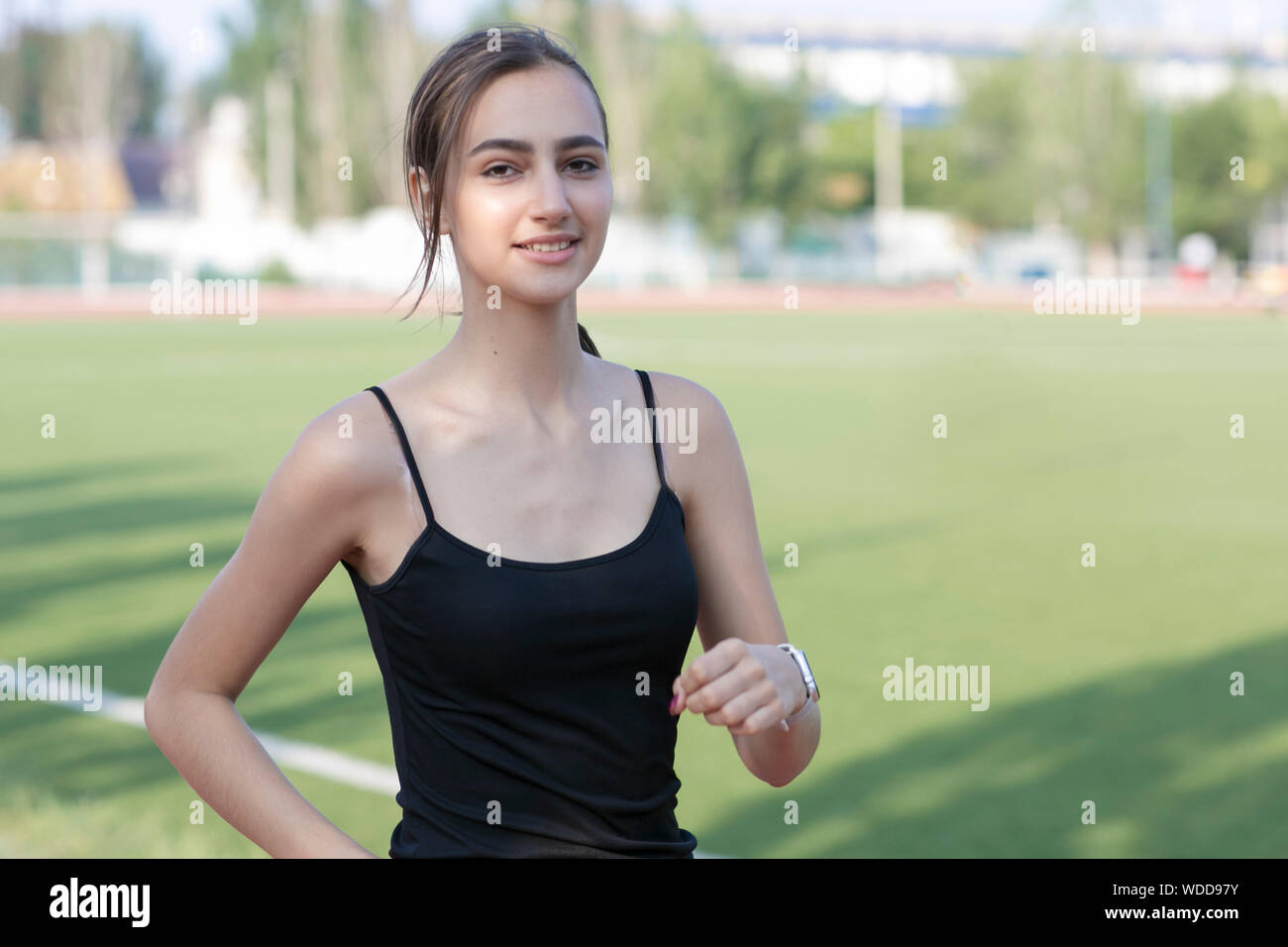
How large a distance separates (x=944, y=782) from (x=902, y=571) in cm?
417

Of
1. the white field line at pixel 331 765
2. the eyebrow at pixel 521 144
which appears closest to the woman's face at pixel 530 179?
the eyebrow at pixel 521 144

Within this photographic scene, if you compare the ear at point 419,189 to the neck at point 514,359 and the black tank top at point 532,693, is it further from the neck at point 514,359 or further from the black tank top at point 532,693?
the black tank top at point 532,693

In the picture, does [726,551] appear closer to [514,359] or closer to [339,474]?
[514,359]

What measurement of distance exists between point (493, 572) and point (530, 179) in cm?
44

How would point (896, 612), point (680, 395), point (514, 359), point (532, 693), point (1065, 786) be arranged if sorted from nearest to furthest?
point (532, 693), point (514, 359), point (680, 395), point (1065, 786), point (896, 612)

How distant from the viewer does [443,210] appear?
2.00 metres

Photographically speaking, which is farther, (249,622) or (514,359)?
(514,359)

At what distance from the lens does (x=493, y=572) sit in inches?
72.0

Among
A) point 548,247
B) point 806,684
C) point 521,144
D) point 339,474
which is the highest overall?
point 521,144

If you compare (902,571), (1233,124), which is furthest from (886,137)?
(902,571)

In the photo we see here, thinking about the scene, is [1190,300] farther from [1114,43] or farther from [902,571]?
[902,571]

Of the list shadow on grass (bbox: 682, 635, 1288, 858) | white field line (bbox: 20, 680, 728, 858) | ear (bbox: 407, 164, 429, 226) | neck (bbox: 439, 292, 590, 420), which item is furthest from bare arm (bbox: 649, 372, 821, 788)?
white field line (bbox: 20, 680, 728, 858)

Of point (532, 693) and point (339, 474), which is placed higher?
point (339, 474)

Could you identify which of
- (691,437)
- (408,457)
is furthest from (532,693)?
(691,437)
